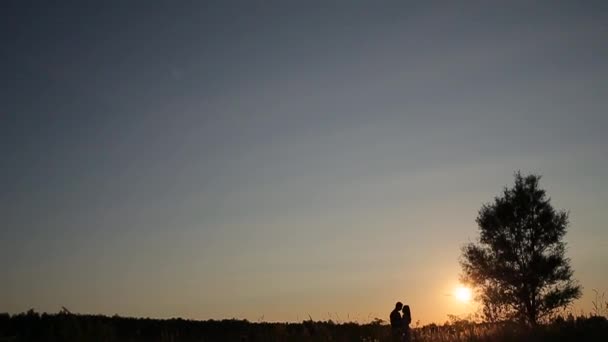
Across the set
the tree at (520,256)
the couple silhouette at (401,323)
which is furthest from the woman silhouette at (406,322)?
the tree at (520,256)

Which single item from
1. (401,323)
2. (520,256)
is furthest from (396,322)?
(520,256)

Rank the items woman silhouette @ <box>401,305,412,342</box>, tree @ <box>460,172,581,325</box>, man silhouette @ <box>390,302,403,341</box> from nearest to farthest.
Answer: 1. woman silhouette @ <box>401,305,412,342</box>
2. man silhouette @ <box>390,302,403,341</box>
3. tree @ <box>460,172,581,325</box>

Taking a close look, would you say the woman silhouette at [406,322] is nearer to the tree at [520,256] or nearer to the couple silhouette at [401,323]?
the couple silhouette at [401,323]

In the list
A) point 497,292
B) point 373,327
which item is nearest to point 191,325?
point 497,292

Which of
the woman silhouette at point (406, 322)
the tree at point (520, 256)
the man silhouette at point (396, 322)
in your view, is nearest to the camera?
the woman silhouette at point (406, 322)

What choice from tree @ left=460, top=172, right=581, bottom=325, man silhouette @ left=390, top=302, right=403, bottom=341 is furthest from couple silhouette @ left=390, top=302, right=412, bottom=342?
tree @ left=460, top=172, right=581, bottom=325

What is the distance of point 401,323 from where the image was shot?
16.8m

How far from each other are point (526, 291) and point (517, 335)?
21.1 meters

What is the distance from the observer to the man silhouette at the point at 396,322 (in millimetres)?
15898

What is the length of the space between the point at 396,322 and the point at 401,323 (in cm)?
90

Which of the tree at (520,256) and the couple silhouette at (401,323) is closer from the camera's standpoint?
the couple silhouette at (401,323)

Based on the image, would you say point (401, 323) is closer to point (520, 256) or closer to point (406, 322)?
point (406, 322)

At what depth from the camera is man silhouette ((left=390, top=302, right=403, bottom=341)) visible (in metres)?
15.9

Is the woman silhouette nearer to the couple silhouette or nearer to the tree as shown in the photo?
the couple silhouette
